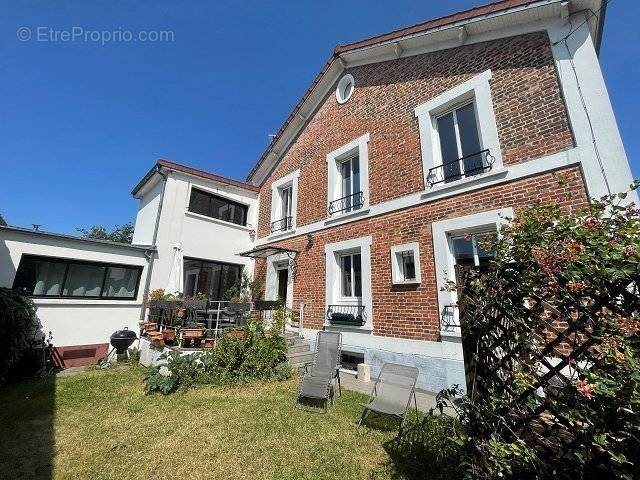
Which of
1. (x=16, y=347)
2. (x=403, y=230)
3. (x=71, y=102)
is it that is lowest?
(x=16, y=347)

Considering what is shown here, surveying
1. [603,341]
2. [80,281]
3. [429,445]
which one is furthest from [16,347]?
[603,341]

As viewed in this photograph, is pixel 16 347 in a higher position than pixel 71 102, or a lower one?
lower

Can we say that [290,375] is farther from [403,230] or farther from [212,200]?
[212,200]

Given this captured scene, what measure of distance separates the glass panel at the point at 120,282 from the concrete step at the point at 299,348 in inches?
242

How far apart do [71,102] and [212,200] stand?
5770 mm

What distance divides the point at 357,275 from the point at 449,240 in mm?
3066

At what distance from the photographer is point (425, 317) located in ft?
22.2

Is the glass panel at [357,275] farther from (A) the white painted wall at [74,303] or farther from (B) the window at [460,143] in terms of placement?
(A) the white painted wall at [74,303]

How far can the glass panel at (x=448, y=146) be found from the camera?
7105 millimetres

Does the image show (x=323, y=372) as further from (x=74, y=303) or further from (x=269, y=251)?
(x=74, y=303)

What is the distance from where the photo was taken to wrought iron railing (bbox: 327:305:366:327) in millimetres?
8163

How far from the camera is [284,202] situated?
12953 mm

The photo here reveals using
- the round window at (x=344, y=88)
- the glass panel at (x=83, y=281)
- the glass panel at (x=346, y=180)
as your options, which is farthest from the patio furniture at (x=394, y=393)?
the glass panel at (x=83, y=281)

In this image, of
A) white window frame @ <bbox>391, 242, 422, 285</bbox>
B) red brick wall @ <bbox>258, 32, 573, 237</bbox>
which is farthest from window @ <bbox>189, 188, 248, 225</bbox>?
white window frame @ <bbox>391, 242, 422, 285</bbox>
